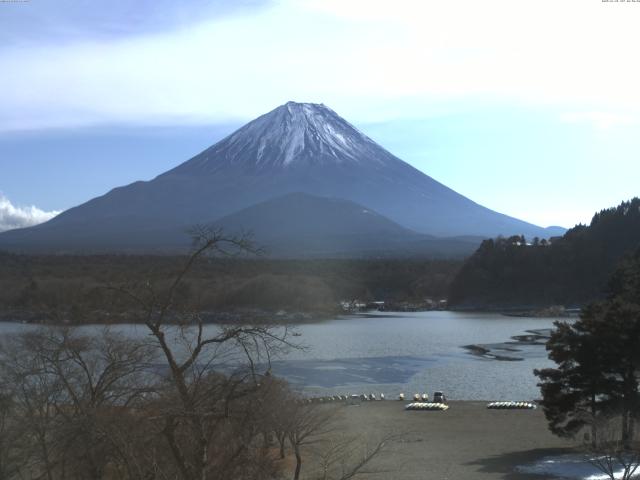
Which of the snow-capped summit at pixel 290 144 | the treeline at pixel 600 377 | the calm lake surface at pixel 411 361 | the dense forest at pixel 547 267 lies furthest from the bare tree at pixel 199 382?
the snow-capped summit at pixel 290 144

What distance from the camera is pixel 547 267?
69438 millimetres

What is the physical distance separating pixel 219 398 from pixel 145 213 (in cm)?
12541

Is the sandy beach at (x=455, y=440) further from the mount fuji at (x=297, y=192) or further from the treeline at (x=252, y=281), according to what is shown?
the mount fuji at (x=297, y=192)

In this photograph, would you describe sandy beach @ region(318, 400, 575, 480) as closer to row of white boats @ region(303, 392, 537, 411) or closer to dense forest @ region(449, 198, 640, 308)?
row of white boats @ region(303, 392, 537, 411)

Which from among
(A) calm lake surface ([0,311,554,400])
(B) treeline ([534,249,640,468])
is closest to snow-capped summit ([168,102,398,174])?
(A) calm lake surface ([0,311,554,400])

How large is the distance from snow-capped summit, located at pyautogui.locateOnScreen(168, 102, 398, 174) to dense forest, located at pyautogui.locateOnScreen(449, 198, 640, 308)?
76417mm

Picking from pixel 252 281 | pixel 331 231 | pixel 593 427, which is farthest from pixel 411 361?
pixel 331 231

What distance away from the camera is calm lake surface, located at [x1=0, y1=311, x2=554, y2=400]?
23.1 m

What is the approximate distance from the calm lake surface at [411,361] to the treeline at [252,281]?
532 cm

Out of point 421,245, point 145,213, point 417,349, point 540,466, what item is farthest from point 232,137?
point 540,466

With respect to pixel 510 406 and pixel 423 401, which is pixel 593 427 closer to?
pixel 510 406

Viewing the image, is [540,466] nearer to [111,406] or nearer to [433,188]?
[111,406]

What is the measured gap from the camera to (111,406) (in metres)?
5.84

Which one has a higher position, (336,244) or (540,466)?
(336,244)
